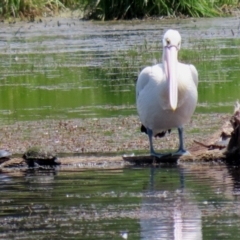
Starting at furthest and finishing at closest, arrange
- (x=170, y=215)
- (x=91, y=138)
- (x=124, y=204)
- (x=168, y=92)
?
(x=91, y=138)
(x=168, y=92)
(x=124, y=204)
(x=170, y=215)

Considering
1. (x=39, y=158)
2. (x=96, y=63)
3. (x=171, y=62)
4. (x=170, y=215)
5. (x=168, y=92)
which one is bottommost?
(x=170, y=215)

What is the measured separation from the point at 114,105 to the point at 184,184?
17.7 feet

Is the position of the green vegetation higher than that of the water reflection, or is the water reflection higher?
the green vegetation

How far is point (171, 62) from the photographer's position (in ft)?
28.1

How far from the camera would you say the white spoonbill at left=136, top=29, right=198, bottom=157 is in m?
8.55

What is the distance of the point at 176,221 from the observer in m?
6.30

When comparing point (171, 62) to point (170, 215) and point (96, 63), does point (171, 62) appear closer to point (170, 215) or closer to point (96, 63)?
point (170, 215)

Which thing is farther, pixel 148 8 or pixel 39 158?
pixel 148 8

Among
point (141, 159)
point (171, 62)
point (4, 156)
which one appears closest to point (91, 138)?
point (141, 159)

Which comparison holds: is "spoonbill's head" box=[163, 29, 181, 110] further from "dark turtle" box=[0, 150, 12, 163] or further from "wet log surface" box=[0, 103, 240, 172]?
"dark turtle" box=[0, 150, 12, 163]

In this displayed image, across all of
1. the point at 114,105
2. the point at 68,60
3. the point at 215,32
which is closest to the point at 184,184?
the point at 114,105

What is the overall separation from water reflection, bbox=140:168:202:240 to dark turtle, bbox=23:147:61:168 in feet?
4.01

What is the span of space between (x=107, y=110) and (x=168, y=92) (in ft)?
13.5

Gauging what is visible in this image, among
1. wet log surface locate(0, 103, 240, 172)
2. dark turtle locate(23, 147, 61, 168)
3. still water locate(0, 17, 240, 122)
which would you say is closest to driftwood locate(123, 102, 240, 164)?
wet log surface locate(0, 103, 240, 172)
